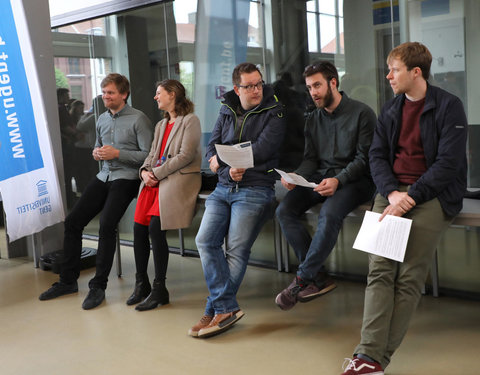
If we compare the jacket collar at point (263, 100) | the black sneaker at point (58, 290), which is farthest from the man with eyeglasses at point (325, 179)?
the black sneaker at point (58, 290)

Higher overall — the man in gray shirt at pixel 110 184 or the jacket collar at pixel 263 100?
the jacket collar at pixel 263 100

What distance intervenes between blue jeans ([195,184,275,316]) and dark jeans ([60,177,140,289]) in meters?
0.86

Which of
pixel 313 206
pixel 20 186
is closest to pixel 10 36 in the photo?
pixel 20 186

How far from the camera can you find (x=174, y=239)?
5.61 metres

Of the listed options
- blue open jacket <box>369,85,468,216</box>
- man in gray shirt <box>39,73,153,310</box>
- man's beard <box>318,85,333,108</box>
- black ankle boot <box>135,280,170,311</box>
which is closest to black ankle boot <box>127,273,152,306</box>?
black ankle boot <box>135,280,170,311</box>

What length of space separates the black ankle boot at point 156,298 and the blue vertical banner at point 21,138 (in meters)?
1.25

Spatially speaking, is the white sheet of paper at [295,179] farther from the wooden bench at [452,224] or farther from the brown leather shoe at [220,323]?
the brown leather shoe at [220,323]

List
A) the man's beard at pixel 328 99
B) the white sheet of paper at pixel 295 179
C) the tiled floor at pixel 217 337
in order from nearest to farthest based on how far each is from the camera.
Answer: the tiled floor at pixel 217 337, the white sheet of paper at pixel 295 179, the man's beard at pixel 328 99

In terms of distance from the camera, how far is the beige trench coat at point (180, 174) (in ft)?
12.7

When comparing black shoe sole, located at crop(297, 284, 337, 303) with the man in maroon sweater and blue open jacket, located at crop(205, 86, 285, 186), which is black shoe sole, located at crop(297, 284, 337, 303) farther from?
blue open jacket, located at crop(205, 86, 285, 186)

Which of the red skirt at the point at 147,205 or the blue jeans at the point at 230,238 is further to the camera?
the red skirt at the point at 147,205

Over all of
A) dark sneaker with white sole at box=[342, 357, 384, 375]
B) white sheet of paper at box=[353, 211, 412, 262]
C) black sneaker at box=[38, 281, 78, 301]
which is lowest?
black sneaker at box=[38, 281, 78, 301]

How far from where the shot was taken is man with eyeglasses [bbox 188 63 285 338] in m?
3.43

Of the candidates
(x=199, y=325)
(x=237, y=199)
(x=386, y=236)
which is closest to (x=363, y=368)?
(x=386, y=236)
